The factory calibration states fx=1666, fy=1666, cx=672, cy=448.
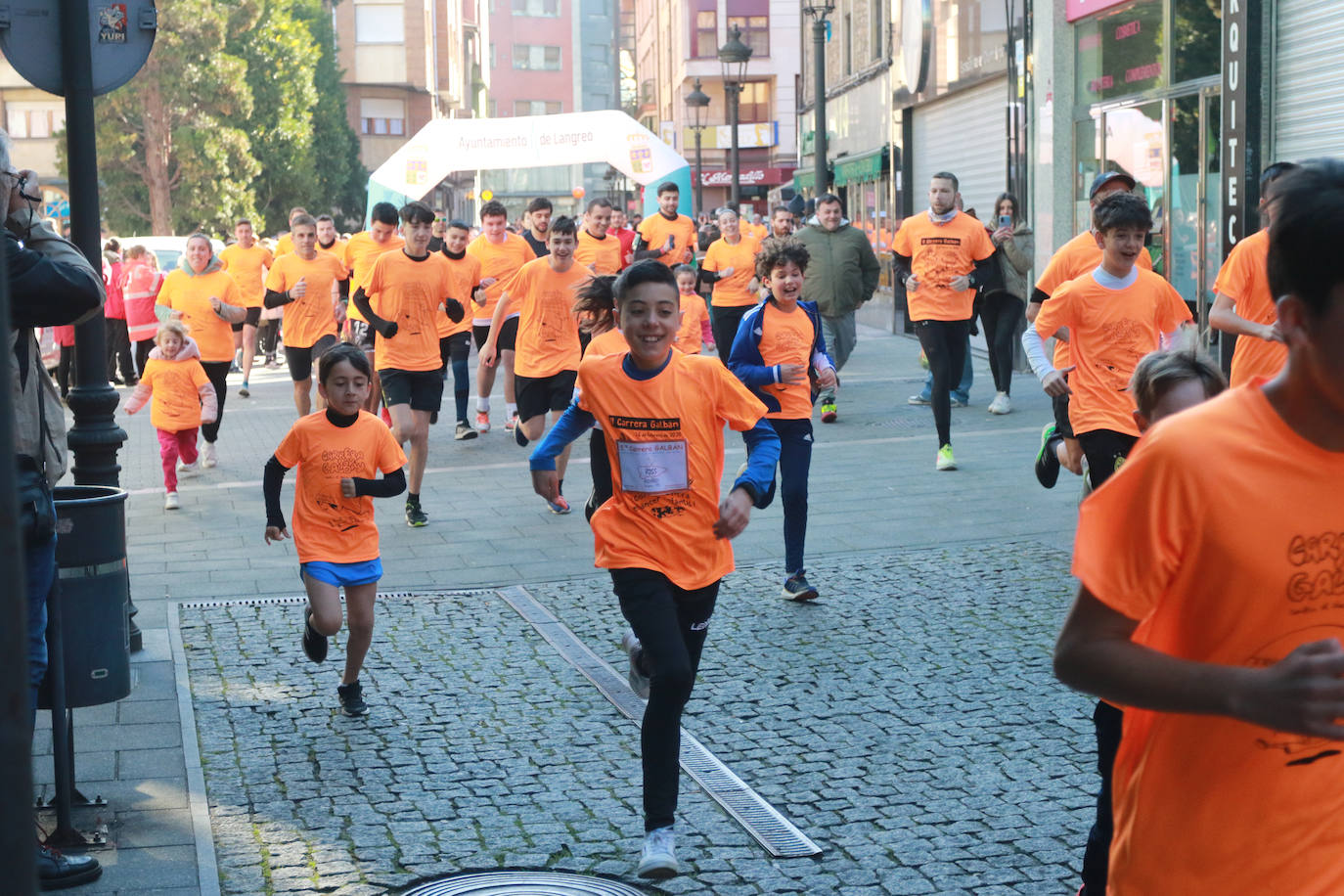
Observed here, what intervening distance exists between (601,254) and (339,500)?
11016 millimetres

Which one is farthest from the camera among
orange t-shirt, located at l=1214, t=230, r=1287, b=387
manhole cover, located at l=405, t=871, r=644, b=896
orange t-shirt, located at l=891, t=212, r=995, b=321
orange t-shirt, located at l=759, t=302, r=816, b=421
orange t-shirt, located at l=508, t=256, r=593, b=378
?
orange t-shirt, located at l=891, t=212, r=995, b=321

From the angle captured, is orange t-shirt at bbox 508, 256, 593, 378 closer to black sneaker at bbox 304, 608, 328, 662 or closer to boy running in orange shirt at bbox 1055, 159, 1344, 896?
black sneaker at bbox 304, 608, 328, 662

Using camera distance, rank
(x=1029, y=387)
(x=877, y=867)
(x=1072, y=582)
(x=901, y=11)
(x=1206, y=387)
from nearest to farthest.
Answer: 1. (x=1206, y=387)
2. (x=877, y=867)
3. (x=1072, y=582)
4. (x=1029, y=387)
5. (x=901, y=11)

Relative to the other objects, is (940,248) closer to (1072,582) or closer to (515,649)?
(1072,582)

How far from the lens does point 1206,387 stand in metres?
4.04

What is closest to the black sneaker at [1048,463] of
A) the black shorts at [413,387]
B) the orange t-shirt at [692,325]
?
the black shorts at [413,387]

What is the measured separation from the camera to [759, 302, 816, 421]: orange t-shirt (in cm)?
797

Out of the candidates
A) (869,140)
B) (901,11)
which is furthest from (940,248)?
(869,140)

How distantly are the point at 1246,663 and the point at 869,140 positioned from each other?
29084 mm

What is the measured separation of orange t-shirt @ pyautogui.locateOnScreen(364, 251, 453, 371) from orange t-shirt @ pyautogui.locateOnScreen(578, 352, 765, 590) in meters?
6.48

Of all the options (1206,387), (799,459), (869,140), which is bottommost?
(799,459)

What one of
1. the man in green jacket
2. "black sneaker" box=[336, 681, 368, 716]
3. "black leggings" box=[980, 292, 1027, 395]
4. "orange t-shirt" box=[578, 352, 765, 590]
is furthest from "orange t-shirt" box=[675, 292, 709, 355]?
"orange t-shirt" box=[578, 352, 765, 590]

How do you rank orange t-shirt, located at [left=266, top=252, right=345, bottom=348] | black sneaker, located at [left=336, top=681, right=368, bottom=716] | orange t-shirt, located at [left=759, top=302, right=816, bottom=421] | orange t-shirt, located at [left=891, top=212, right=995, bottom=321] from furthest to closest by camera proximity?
1. orange t-shirt, located at [left=266, top=252, right=345, bottom=348]
2. orange t-shirt, located at [left=891, top=212, right=995, bottom=321]
3. orange t-shirt, located at [left=759, top=302, right=816, bottom=421]
4. black sneaker, located at [left=336, top=681, right=368, bottom=716]

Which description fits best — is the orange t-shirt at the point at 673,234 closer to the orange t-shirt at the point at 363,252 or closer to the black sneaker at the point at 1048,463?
the orange t-shirt at the point at 363,252
